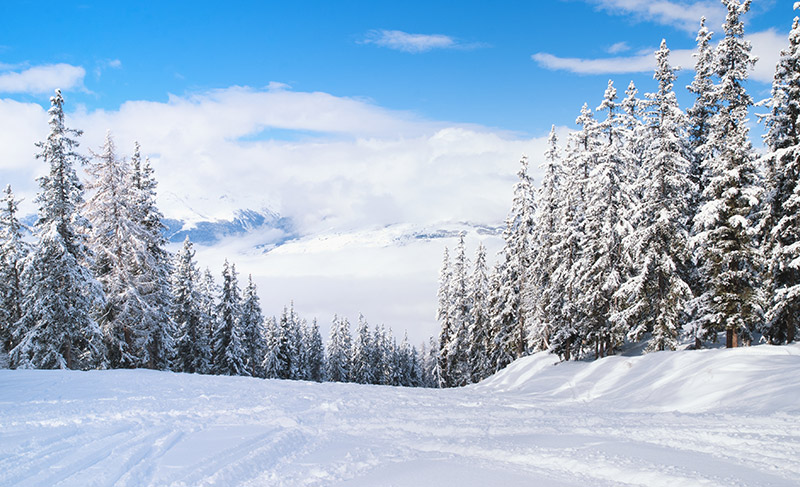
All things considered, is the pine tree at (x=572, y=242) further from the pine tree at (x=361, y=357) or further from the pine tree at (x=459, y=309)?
the pine tree at (x=361, y=357)

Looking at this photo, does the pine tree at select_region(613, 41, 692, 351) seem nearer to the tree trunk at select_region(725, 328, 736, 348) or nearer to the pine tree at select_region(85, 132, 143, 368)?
the tree trunk at select_region(725, 328, 736, 348)

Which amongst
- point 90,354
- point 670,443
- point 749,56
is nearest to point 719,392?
point 670,443

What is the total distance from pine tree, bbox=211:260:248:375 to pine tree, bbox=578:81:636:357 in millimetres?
29466

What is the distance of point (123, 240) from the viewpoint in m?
26.4

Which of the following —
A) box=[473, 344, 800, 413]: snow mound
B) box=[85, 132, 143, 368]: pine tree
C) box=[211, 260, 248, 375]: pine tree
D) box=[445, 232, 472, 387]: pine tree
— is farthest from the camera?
box=[445, 232, 472, 387]: pine tree

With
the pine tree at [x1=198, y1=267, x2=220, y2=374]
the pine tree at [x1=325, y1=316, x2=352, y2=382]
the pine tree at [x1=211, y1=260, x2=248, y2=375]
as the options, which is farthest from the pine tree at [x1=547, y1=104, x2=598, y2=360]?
the pine tree at [x1=325, y1=316, x2=352, y2=382]

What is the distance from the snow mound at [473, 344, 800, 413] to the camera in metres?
13.0

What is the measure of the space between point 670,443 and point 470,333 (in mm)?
40518

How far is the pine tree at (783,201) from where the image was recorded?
2062 cm

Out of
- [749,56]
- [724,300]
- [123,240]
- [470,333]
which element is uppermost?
[749,56]

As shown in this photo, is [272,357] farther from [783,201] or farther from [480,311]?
[783,201]

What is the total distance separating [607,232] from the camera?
88.4ft

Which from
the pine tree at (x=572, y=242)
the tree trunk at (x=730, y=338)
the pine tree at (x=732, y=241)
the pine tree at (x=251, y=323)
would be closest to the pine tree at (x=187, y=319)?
the pine tree at (x=251, y=323)

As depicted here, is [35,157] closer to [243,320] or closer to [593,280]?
[243,320]
